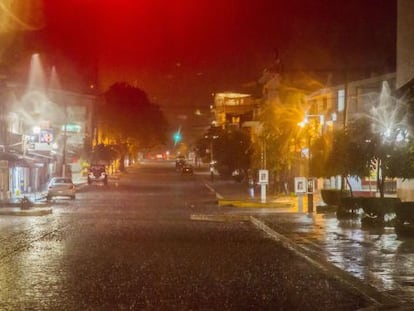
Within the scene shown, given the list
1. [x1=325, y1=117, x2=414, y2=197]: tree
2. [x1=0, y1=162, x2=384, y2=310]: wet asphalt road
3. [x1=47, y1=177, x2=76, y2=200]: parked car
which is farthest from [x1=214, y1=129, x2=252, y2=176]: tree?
[x1=0, y1=162, x2=384, y2=310]: wet asphalt road

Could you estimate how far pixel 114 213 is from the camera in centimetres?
3819

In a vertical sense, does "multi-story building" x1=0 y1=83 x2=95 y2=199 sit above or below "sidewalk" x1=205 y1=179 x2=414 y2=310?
above

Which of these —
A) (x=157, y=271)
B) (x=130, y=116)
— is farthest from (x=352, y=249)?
(x=130, y=116)

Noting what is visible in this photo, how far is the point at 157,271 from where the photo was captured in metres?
16.4

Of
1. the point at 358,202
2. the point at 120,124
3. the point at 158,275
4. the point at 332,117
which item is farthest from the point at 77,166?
the point at 158,275

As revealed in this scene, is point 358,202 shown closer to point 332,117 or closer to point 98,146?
point 332,117

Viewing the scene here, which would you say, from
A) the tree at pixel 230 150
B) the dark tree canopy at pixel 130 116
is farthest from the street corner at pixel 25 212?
the dark tree canopy at pixel 130 116

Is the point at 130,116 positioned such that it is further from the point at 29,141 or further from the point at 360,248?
the point at 360,248

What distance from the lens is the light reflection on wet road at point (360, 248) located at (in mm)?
14688

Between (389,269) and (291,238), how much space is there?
25.4 feet

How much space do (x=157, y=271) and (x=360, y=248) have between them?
6.45 meters

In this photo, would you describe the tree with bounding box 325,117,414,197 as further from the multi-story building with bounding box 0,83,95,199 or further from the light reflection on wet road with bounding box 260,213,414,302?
the multi-story building with bounding box 0,83,95,199

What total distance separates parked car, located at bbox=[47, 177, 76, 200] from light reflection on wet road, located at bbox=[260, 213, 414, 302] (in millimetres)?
22827

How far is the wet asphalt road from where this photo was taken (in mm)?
12523
